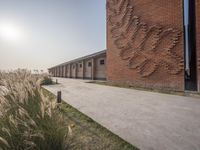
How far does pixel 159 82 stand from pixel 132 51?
3.09 meters

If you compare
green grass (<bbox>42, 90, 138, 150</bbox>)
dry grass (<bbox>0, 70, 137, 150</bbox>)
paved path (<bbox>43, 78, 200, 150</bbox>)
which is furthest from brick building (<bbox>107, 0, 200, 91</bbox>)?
dry grass (<bbox>0, 70, 137, 150</bbox>)

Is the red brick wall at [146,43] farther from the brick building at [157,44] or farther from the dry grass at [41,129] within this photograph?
the dry grass at [41,129]

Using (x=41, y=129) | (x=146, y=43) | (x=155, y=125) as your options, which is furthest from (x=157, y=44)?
(x=41, y=129)

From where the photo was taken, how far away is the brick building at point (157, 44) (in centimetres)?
907

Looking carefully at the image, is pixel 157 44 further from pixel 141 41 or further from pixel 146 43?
pixel 141 41

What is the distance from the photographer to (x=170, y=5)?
374 inches

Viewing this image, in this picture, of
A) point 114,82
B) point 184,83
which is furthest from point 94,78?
point 184,83

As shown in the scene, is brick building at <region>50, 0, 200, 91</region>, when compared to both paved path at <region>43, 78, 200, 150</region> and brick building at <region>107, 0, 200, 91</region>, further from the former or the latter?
paved path at <region>43, 78, 200, 150</region>

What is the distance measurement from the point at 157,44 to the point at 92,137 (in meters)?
8.29

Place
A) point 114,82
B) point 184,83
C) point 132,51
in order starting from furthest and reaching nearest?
point 114,82 < point 132,51 < point 184,83

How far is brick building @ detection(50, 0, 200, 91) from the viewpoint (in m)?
9.07

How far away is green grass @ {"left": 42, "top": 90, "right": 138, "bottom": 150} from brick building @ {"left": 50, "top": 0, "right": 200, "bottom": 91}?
6.60 metres

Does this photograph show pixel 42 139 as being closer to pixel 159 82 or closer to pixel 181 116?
pixel 181 116

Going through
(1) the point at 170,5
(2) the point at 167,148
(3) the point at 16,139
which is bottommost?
(2) the point at 167,148
